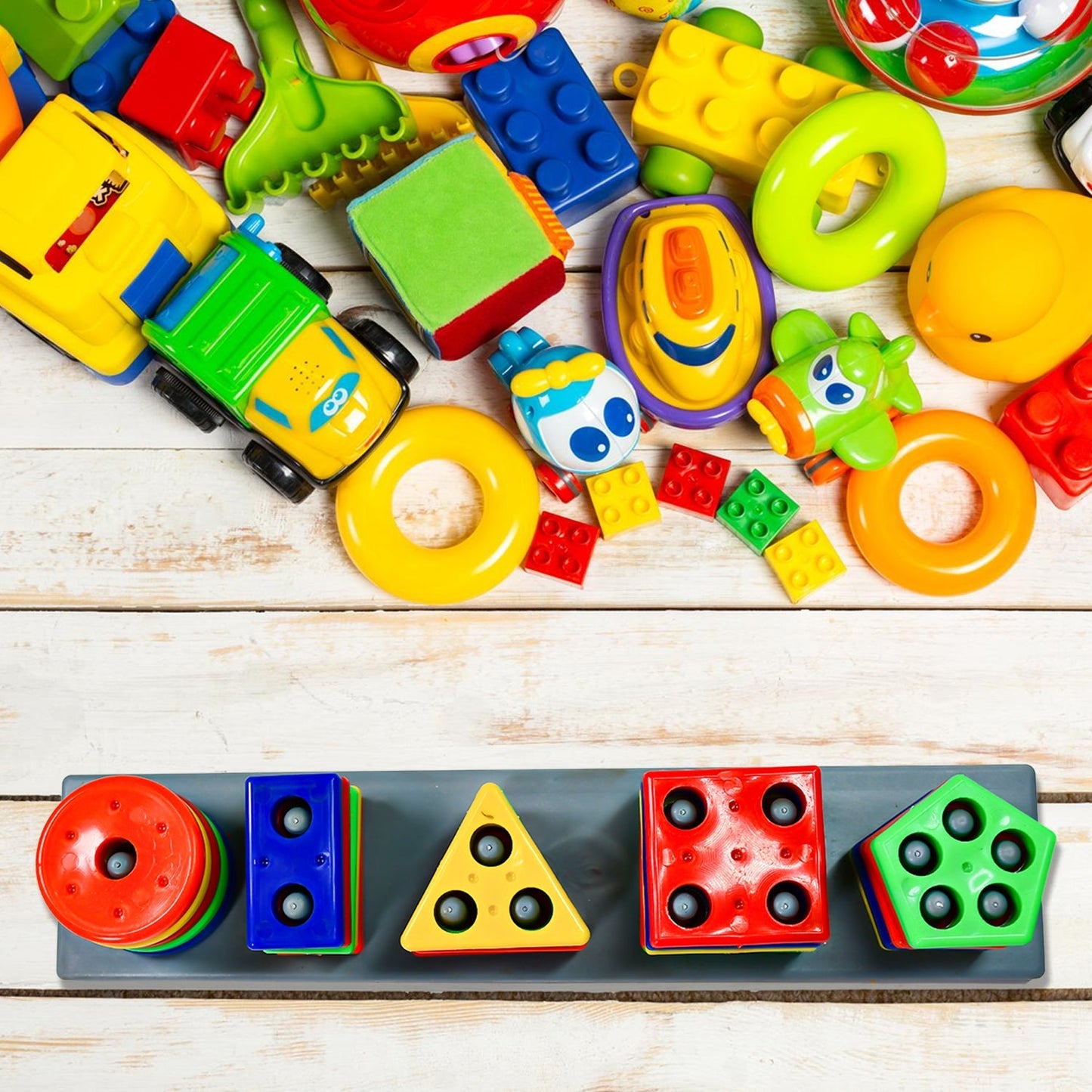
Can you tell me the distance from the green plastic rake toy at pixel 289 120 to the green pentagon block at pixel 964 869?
61 centimetres

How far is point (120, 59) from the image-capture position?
0.85m

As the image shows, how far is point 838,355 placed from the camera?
751mm

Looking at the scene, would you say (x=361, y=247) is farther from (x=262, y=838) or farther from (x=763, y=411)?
(x=262, y=838)

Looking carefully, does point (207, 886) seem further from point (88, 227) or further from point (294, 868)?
point (88, 227)

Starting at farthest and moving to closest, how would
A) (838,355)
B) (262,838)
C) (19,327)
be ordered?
(19,327) < (838,355) < (262,838)

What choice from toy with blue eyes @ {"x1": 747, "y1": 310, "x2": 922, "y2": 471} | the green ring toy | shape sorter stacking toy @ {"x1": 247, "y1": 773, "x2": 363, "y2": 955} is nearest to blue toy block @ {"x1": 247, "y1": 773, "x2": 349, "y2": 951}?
shape sorter stacking toy @ {"x1": 247, "y1": 773, "x2": 363, "y2": 955}

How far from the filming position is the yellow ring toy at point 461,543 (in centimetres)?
80

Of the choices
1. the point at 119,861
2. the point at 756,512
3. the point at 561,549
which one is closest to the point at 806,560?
the point at 756,512

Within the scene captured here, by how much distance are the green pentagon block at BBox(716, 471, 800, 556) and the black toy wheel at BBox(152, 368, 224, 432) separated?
0.38m

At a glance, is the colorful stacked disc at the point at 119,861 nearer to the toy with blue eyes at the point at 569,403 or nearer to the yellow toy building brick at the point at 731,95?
the toy with blue eyes at the point at 569,403

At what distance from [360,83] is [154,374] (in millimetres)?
270

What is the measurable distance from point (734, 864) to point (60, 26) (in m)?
0.77

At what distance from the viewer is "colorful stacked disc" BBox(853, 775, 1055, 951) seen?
605 millimetres

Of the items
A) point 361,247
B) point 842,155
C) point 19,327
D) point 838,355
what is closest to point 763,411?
point 838,355
